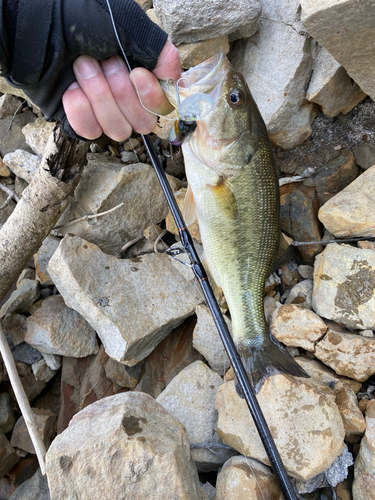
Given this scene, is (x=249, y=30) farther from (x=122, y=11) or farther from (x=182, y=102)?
(x=122, y=11)

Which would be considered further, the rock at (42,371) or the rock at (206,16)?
the rock at (42,371)

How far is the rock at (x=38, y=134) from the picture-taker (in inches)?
147

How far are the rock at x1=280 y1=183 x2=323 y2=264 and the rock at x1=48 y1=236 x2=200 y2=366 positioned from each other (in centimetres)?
104

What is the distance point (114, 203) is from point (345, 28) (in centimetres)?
230

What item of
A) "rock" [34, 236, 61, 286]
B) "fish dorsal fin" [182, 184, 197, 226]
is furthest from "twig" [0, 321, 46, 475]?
"fish dorsal fin" [182, 184, 197, 226]

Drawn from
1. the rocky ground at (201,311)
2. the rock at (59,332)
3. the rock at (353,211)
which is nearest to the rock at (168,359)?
the rocky ground at (201,311)

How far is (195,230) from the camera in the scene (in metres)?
3.05

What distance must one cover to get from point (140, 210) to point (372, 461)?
2707 mm

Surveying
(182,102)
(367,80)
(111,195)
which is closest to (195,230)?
(111,195)

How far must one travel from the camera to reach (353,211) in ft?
8.59

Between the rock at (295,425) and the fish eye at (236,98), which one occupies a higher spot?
the fish eye at (236,98)

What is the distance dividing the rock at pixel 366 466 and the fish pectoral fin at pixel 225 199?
61.0 inches

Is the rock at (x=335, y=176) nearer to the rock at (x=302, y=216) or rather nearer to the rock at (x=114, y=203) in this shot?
the rock at (x=302, y=216)

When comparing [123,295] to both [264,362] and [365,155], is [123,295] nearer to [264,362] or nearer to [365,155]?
[264,362]
